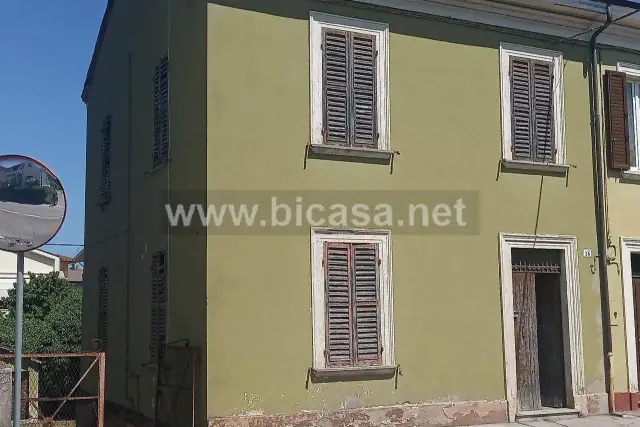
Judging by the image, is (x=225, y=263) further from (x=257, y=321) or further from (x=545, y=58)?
(x=545, y=58)

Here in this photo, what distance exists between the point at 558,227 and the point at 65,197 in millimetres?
8307

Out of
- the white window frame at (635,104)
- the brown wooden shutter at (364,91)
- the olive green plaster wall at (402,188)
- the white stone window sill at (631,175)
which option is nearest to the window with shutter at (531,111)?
the olive green plaster wall at (402,188)

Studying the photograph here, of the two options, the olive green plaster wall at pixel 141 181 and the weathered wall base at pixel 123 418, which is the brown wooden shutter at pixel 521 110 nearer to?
the olive green plaster wall at pixel 141 181

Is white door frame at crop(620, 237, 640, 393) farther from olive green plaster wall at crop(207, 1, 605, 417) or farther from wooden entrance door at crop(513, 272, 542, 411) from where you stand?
wooden entrance door at crop(513, 272, 542, 411)

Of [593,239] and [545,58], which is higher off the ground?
[545,58]

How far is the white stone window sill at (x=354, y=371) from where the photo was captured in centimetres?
982

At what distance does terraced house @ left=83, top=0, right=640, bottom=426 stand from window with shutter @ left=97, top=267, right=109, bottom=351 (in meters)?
0.96

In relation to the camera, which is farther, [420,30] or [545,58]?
[545,58]

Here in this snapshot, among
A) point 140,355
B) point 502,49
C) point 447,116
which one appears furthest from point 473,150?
point 140,355

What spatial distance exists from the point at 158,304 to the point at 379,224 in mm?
3533

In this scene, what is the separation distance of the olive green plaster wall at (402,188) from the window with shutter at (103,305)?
5.77 meters

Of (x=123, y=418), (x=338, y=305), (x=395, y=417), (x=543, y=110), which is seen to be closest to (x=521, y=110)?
(x=543, y=110)

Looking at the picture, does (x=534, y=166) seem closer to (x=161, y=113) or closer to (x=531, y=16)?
(x=531, y=16)

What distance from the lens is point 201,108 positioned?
9.94 metres
